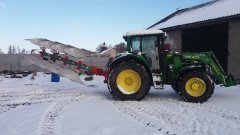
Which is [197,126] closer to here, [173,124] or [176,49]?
[173,124]

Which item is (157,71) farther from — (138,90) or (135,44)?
(135,44)

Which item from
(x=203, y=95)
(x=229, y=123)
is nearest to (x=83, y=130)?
(x=229, y=123)

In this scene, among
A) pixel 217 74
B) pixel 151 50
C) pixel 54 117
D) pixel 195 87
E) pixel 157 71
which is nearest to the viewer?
pixel 54 117

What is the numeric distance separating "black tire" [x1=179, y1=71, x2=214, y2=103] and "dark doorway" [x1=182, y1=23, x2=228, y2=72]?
7777 millimetres

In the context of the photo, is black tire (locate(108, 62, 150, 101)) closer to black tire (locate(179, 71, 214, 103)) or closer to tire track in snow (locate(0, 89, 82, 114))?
black tire (locate(179, 71, 214, 103))

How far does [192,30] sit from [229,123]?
1268 cm

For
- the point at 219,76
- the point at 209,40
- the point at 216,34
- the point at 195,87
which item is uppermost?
the point at 216,34

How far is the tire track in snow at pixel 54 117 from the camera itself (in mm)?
6037

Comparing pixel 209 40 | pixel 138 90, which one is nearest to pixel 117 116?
pixel 138 90

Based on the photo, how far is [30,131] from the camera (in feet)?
19.5

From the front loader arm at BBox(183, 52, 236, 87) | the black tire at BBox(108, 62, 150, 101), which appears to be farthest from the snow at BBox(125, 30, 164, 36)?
the front loader arm at BBox(183, 52, 236, 87)

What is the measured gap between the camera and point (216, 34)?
17219mm

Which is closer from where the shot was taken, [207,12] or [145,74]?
[145,74]

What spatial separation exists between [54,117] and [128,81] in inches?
134
